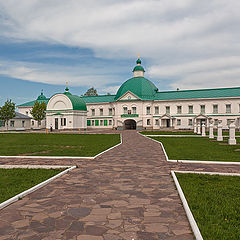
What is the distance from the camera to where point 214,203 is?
4969 millimetres

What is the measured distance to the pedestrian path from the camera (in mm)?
3740

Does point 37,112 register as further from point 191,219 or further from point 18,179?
point 191,219

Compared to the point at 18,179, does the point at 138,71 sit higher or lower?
higher

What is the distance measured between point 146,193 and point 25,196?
278 cm

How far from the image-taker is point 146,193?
5.75 m

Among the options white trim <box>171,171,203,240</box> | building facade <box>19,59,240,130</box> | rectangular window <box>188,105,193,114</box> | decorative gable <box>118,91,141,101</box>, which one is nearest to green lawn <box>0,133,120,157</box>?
white trim <box>171,171,203,240</box>

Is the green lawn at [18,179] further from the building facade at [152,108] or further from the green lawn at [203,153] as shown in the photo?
the building facade at [152,108]

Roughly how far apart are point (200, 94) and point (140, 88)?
42.9 ft

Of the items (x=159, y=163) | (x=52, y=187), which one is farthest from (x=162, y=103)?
(x=52, y=187)

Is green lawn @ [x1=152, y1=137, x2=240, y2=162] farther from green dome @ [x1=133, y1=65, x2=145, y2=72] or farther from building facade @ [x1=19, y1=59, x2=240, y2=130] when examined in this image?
green dome @ [x1=133, y1=65, x2=145, y2=72]

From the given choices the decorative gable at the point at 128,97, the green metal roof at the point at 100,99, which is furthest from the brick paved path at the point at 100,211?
the green metal roof at the point at 100,99

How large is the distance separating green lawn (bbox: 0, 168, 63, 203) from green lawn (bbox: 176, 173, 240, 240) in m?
3.96

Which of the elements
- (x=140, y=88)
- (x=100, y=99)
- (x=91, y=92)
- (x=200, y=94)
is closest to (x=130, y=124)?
(x=140, y=88)

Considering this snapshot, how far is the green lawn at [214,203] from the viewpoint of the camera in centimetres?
374
